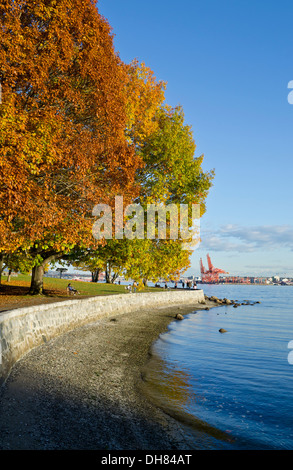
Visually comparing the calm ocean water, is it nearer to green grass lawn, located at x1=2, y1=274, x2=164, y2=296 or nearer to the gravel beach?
the gravel beach

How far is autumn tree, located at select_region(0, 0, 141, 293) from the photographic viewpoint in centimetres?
1355

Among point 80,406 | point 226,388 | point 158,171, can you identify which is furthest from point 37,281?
point 80,406

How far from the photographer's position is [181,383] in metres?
12.5

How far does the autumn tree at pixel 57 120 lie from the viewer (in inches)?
534

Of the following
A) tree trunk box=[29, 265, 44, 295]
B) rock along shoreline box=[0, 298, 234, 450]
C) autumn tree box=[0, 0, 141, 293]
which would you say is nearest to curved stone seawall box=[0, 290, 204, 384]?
rock along shoreline box=[0, 298, 234, 450]

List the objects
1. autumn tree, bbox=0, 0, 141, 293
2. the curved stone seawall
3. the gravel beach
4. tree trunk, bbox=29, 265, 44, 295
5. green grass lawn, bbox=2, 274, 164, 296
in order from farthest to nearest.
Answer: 1. green grass lawn, bbox=2, 274, 164, 296
2. tree trunk, bbox=29, 265, 44, 295
3. autumn tree, bbox=0, 0, 141, 293
4. the curved stone seawall
5. the gravel beach

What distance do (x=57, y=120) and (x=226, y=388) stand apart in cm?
1241

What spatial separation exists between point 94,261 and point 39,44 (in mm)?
14718

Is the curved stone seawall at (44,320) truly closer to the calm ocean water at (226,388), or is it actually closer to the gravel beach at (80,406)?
the gravel beach at (80,406)

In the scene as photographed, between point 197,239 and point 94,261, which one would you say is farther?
point 197,239

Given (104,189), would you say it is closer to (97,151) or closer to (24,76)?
(97,151)

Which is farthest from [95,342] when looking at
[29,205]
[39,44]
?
[39,44]

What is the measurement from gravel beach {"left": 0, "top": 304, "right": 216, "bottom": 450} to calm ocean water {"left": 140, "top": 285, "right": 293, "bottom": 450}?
0.75 meters

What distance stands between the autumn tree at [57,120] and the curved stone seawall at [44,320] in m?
3.72
